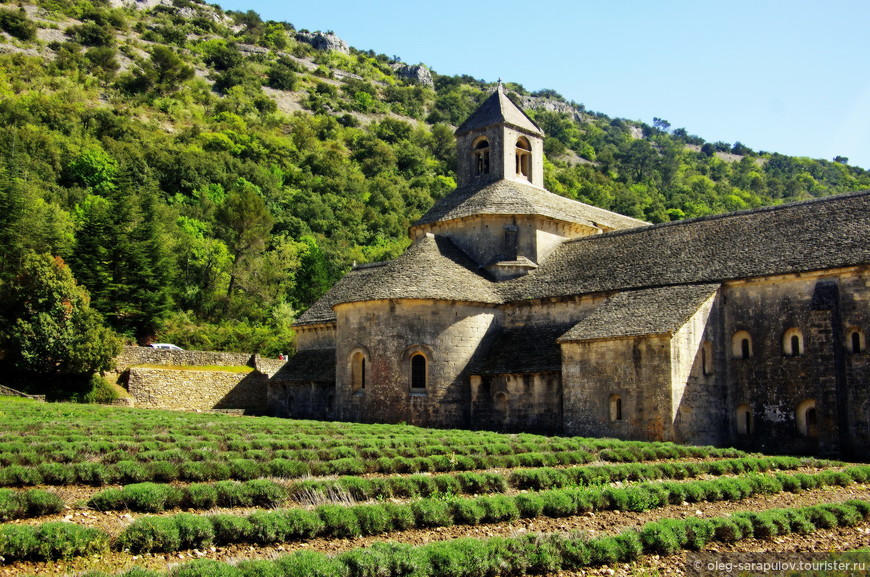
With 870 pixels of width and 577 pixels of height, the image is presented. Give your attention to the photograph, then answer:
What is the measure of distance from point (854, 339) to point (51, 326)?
34441 mm

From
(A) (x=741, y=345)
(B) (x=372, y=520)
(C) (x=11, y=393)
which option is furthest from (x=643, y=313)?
(C) (x=11, y=393)

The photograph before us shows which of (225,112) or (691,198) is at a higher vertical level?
(225,112)

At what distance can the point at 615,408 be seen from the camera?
29500 millimetres

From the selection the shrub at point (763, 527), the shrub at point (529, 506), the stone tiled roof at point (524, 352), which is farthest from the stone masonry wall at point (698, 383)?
the shrub at point (529, 506)

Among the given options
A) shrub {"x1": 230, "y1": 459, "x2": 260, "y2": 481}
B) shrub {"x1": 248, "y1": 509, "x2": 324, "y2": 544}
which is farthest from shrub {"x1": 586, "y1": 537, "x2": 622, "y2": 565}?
shrub {"x1": 230, "y1": 459, "x2": 260, "y2": 481}

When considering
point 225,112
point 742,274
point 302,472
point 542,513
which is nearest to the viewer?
point 542,513

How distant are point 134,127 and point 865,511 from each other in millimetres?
91953

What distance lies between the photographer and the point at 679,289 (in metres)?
30.8

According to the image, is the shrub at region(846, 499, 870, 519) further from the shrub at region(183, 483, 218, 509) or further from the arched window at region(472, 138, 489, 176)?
the arched window at region(472, 138, 489, 176)

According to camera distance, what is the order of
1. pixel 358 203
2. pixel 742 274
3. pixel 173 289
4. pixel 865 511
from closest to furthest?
pixel 865 511
pixel 742 274
pixel 173 289
pixel 358 203

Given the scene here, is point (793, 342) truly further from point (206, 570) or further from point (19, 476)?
point (19, 476)

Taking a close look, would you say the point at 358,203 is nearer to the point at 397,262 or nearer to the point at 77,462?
the point at 397,262

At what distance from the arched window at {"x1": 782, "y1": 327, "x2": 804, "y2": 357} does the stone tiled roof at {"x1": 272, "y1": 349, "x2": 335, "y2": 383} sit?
20839mm

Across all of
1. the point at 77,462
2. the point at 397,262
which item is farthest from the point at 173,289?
the point at 77,462
